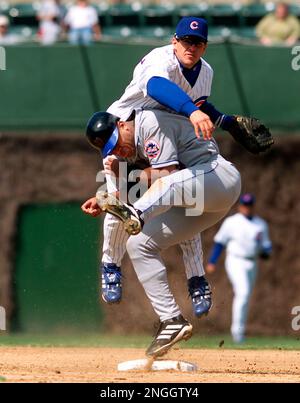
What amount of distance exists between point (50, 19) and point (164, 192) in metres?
8.87

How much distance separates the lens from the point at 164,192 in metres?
7.47

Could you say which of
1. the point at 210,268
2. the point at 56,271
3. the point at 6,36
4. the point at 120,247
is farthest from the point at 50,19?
the point at 120,247

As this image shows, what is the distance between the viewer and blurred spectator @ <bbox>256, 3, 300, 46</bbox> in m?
15.2

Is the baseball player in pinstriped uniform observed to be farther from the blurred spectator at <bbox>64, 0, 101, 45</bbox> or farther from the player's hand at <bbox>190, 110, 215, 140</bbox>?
the blurred spectator at <bbox>64, 0, 101, 45</bbox>

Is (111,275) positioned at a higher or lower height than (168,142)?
lower

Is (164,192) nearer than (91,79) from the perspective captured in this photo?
Yes

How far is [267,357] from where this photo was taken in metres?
9.55

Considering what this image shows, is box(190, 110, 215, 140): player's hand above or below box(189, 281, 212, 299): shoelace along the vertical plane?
above

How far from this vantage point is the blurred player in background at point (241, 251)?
14.2 metres

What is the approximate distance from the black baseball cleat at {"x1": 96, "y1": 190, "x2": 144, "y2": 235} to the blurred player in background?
6.97 m

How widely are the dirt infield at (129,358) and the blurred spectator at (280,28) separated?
617cm

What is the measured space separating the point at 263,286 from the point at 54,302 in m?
3.01

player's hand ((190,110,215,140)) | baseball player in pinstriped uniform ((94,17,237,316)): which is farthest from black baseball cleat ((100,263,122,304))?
player's hand ((190,110,215,140))

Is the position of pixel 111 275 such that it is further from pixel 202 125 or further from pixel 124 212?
pixel 202 125
